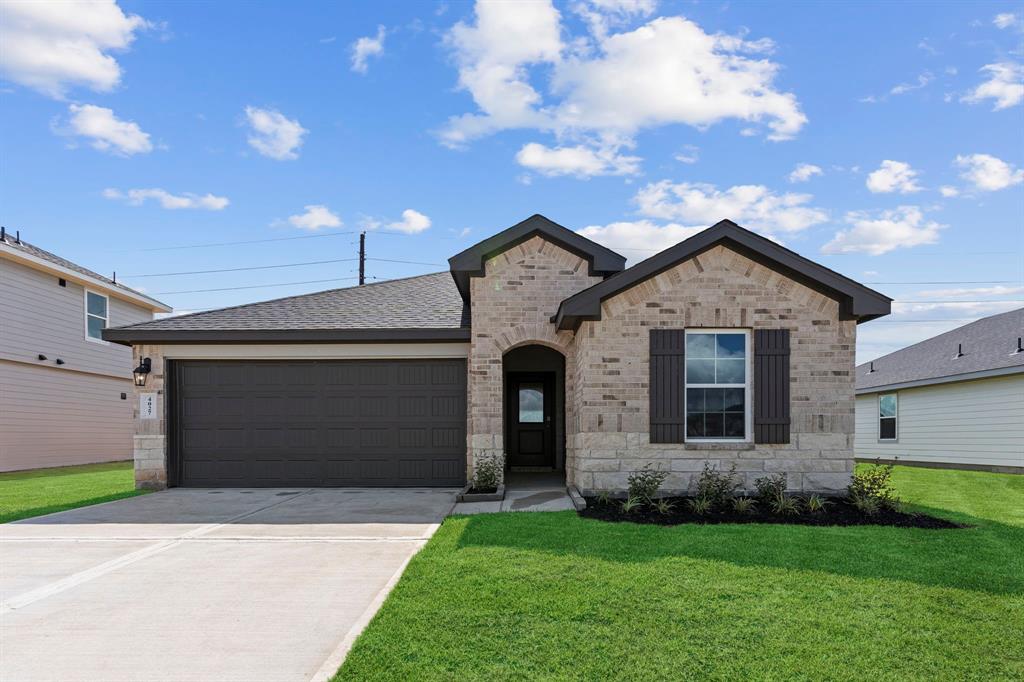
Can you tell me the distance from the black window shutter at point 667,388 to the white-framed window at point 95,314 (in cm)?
1812

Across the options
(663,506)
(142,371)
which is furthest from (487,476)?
(142,371)

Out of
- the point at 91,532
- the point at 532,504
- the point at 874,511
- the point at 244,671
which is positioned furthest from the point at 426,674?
the point at 874,511

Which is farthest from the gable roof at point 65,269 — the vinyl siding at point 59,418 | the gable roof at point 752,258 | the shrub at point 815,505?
the shrub at point 815,505

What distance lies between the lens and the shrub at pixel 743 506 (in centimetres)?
876

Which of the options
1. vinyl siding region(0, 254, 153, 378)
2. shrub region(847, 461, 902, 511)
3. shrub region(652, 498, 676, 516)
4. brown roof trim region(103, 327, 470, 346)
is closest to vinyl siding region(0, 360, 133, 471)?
vinyl siding region(0, 254, 153, 378)

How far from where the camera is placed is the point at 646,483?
9.40m

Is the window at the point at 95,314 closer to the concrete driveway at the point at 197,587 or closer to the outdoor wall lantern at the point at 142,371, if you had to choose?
the outdoor wall lantern at the point at 142,371

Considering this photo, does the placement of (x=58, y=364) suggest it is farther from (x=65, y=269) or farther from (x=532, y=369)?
(x=532, y=369)

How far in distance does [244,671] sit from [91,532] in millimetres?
5579

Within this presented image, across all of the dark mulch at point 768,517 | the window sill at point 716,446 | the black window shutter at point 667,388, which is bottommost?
the dark mulch at point 768,517

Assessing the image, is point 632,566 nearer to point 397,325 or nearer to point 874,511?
point 874,511

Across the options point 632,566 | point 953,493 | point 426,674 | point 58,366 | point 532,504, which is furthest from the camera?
point 58,366

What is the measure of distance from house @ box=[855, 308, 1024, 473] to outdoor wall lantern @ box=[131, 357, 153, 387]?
19560 mm

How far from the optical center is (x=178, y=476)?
12.5 meters
